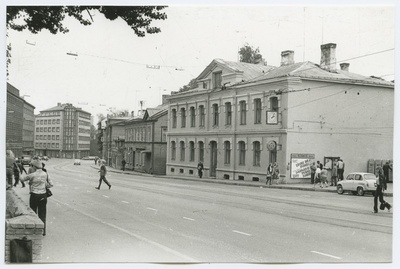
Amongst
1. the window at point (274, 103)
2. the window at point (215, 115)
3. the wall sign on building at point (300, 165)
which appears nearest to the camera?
the wall sign on building at point (300, 165)

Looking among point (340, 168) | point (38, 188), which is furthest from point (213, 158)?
point (38, 188)

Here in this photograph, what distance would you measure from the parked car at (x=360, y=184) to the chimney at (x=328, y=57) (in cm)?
1070

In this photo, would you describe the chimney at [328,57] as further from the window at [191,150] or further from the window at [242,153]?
the window at [191,150]

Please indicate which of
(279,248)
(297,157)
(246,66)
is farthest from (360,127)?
(279,248)

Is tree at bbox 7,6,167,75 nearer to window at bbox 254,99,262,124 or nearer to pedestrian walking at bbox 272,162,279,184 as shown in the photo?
pedestrian walking at bbox 272,162,279,184

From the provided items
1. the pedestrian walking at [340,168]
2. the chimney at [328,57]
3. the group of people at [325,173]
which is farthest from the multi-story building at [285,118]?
the pedestrian walking at [340,168]

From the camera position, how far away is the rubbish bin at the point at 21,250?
9461mm

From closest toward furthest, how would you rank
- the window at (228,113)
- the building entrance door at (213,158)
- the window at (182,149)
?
the window at (228,113) → the building entrance door at (213,158) → the window at (182,149)

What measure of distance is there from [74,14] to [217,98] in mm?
28756

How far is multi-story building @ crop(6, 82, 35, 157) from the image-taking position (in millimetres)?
11789

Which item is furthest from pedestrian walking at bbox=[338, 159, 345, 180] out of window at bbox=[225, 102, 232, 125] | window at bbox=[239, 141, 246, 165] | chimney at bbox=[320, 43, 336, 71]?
window at bbox=[225, 102, 232, 125]

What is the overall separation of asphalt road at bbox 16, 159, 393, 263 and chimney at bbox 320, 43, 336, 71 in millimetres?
16031

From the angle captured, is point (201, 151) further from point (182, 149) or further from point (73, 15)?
point (73, 15)

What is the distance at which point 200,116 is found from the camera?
4344 centimetres
